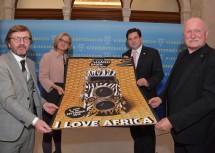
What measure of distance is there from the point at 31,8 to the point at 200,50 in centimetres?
569

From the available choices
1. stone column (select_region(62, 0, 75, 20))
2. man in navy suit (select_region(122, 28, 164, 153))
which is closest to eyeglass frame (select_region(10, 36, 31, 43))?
man in navy suit (select_region(122, 28, 164, 153))

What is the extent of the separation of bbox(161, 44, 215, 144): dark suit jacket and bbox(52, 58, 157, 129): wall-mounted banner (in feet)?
0.71

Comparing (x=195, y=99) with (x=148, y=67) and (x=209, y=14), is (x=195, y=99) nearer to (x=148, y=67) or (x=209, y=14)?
(x=148, y=67)

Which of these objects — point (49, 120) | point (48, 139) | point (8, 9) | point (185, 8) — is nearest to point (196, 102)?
point (49, 120)

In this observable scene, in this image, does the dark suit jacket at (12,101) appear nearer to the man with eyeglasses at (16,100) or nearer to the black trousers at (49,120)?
the man with eyeglasses at (16,100)

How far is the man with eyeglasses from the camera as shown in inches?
73.6

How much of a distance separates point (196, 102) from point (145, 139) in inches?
55.5

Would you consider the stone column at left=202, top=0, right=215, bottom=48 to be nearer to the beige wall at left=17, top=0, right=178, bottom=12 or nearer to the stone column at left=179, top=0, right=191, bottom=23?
the stone column at left=179, top=0, right=191, bottom=23

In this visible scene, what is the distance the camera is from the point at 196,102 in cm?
186

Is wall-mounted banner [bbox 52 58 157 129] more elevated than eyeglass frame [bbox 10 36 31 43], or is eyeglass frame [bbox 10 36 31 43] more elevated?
eyeglass frame [bbox 10 36 31 43]

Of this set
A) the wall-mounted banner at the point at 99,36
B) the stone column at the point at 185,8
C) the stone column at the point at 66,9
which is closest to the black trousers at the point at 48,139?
the wall-mounted banner at the point at 99,36

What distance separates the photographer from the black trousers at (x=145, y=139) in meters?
3.13

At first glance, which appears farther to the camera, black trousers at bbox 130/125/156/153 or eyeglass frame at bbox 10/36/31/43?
black trousers at bbox 130/125/156/153

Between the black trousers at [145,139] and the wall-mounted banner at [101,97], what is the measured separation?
921mm
